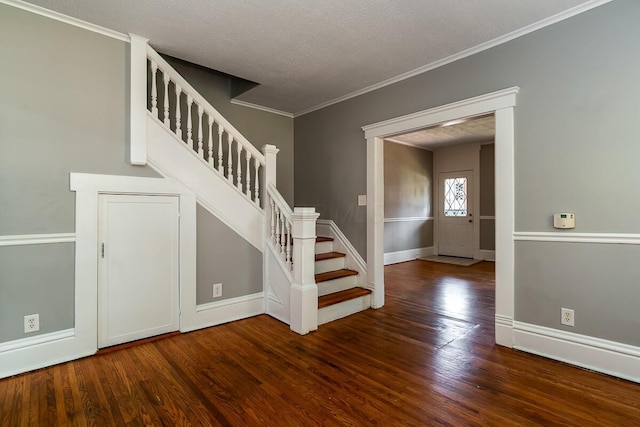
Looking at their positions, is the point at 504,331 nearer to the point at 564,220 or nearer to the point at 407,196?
the point at 564,220

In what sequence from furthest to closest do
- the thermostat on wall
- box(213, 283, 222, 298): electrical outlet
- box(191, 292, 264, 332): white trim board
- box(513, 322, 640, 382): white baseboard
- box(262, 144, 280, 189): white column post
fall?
1. box(262, 144, 280, 189): white column post
2. box(213, 283, 222, 298): electrical outlet
3. box(191, 292, 264, 332): white trim board
4. the thermostat on wall
5. box(513, 322, 640, 382): white baseboard

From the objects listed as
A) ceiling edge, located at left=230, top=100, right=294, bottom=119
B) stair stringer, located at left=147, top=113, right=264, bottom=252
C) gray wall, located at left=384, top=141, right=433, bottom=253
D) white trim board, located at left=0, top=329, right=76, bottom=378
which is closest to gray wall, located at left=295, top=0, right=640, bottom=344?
stair stringer, located at left=147, top=113, right=264, bottom=252

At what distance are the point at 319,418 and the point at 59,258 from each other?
233 cm

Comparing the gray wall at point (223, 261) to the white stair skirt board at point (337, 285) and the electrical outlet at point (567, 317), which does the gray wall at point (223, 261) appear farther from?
the electrical outlet at point (567, 317)

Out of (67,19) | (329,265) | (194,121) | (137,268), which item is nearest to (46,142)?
(67,19)

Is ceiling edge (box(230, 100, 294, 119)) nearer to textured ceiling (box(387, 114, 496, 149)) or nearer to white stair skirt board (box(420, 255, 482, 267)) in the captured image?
textured ceiling (box(387, 114, 496, 149))

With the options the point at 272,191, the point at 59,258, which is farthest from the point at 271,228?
the point at 59,258

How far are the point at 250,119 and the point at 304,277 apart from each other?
2.61m

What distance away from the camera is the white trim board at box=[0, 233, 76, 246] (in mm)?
2256

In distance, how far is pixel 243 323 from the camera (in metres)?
3.27

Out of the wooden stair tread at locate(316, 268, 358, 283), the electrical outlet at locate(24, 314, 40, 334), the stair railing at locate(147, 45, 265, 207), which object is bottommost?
the electrical outlet at locate(24, 314, 40, 334)

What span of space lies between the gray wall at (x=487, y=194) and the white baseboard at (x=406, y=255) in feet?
4.11

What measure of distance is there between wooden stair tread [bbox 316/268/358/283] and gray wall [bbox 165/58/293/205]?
1619 millimetres

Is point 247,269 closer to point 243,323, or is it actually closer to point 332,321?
point 243,323
